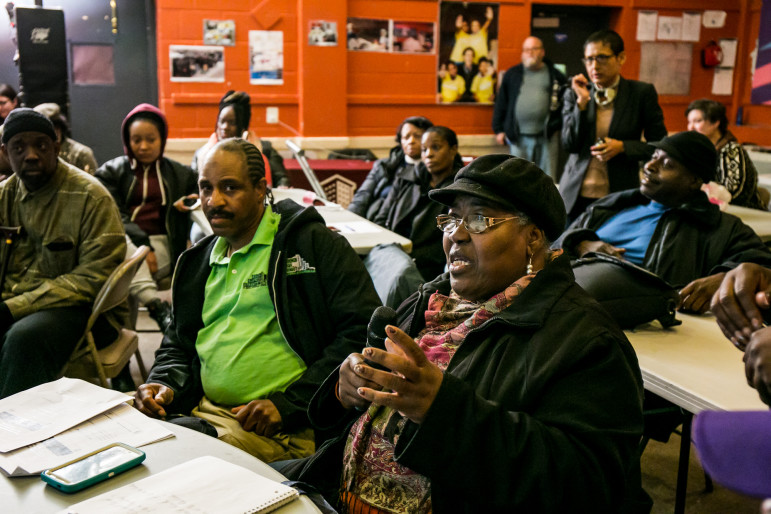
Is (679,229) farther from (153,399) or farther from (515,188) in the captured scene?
(153,399)

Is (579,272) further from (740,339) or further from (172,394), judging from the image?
(172,394)

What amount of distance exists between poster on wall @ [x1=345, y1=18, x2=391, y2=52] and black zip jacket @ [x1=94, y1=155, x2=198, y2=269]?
140 inches

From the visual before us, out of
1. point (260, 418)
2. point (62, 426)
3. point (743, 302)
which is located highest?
point (743, 302)

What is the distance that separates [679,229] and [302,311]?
1.57 meters

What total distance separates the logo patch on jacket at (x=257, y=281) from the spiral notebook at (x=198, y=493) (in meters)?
0.88

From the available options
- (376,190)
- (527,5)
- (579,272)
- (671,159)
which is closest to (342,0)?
(527,5)

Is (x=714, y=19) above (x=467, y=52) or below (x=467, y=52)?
above

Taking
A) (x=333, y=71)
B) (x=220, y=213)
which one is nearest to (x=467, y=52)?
(x=333, y=71)

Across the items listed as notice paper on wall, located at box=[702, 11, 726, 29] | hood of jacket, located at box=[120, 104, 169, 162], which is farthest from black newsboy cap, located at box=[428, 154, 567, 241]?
notice paper on wall, located at box=[702, 11, 726, 29]

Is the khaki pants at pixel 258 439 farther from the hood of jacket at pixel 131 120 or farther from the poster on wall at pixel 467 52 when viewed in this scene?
the poster on wall at pixel 467 52

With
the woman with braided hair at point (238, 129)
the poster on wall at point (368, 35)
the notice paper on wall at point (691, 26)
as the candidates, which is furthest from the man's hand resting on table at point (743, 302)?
the notice paper on wall at point (691, 26)

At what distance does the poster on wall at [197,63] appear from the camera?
7.29m

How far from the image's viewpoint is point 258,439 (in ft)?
6.88

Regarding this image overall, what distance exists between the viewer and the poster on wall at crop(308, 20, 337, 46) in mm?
7520
